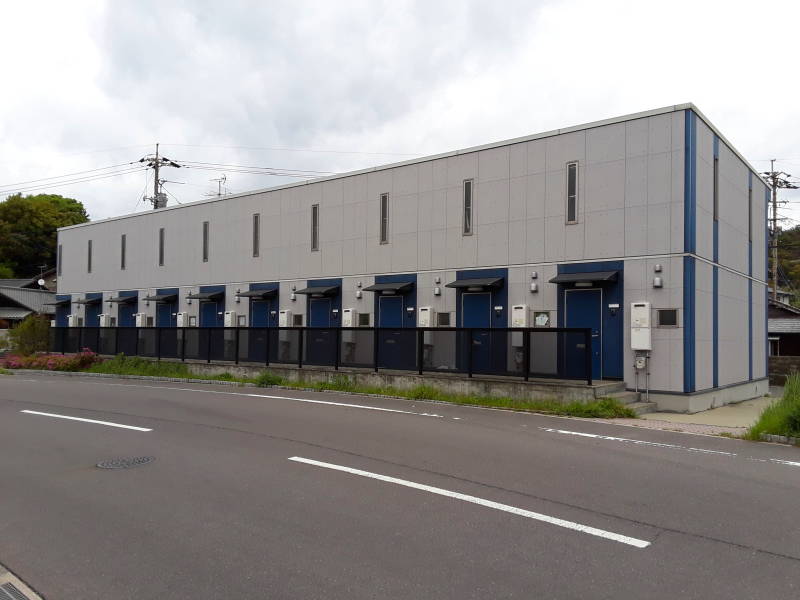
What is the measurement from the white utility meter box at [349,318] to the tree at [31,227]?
58924mm

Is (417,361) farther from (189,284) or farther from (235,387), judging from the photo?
(189,284)

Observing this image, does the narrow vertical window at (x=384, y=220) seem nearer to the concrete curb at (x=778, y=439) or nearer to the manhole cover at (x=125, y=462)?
the concrete curb at (x=778, y=439)

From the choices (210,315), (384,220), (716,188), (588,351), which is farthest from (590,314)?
(210,315)

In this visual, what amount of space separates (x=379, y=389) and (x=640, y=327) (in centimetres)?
676

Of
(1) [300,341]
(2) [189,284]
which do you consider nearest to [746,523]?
(1) [300,341]

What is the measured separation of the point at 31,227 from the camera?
6988cm

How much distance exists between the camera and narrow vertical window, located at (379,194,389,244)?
71.7 ft

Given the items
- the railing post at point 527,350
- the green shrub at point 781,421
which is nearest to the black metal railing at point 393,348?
the railing post at point 527,350

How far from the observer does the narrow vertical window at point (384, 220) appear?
71.7 feet

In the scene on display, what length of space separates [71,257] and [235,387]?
22387 mm

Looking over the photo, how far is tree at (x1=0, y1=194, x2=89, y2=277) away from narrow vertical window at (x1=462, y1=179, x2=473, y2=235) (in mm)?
62711

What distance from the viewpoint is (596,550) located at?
5.05 metres

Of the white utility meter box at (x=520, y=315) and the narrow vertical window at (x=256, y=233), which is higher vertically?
the narrow vertical window at (x=256, y=233)

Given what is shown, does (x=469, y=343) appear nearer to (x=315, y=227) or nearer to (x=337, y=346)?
(x=337, y=346)
